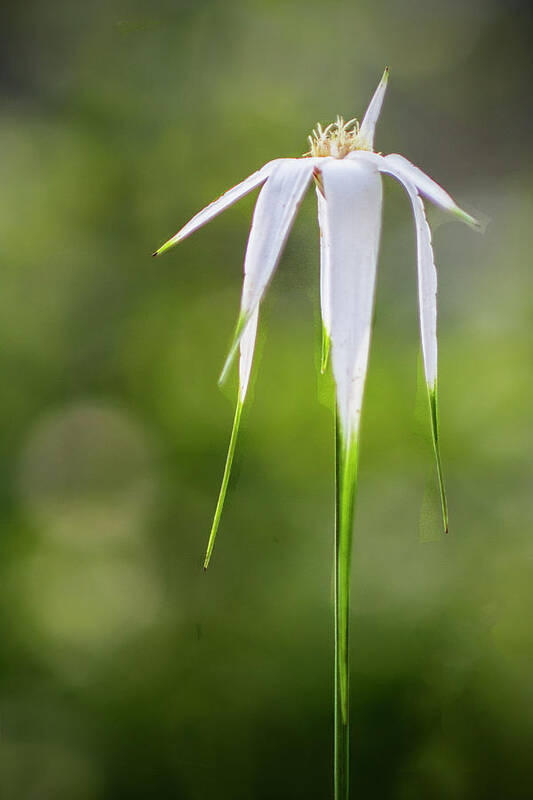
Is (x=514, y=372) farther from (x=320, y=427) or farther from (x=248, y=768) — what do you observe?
(x=248, y=768)

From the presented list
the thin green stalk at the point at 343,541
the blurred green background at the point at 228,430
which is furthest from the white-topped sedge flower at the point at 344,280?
the blurred green background at the point at 228,430

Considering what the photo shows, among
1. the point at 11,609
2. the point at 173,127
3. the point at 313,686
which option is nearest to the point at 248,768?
the point at 313,686

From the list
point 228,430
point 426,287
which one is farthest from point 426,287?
point 228,430

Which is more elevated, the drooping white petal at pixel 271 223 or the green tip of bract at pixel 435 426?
the drooping white petal at pixel 271 223

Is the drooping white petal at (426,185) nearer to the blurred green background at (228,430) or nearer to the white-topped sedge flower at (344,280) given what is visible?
the white-topped sedge flower at (344,280)

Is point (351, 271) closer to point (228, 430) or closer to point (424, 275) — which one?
point (424, 275)

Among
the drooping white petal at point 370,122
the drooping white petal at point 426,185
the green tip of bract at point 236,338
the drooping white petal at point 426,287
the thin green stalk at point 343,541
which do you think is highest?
the drooping white petal at point 370,122

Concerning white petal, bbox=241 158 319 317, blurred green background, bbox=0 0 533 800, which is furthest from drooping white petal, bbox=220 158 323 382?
blurred green background, bbox=0 0 533 800
